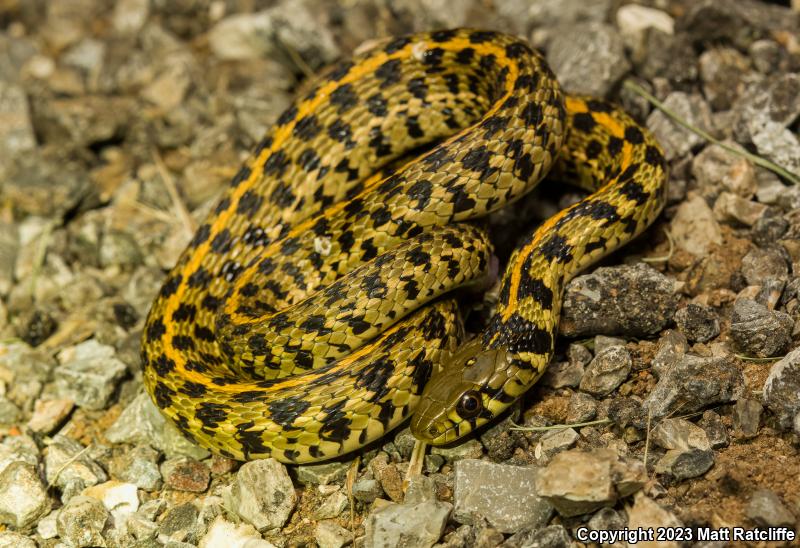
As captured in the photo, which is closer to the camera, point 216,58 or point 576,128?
point 576,128

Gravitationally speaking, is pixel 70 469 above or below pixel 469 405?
below

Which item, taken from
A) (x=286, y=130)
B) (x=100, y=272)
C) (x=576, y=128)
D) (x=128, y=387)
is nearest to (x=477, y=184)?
(x=576, y=128)

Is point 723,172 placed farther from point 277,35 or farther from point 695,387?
point 277,35

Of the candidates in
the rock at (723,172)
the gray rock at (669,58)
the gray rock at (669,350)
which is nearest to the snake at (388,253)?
the rock at (723,172)

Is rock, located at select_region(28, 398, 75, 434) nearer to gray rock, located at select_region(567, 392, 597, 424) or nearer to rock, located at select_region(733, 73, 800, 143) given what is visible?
gray rock, located at select_region(567, 392, 597, 424)

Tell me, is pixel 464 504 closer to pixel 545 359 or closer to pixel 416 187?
pixel 545 359

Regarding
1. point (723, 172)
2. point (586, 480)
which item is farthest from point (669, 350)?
point (723, 172)
